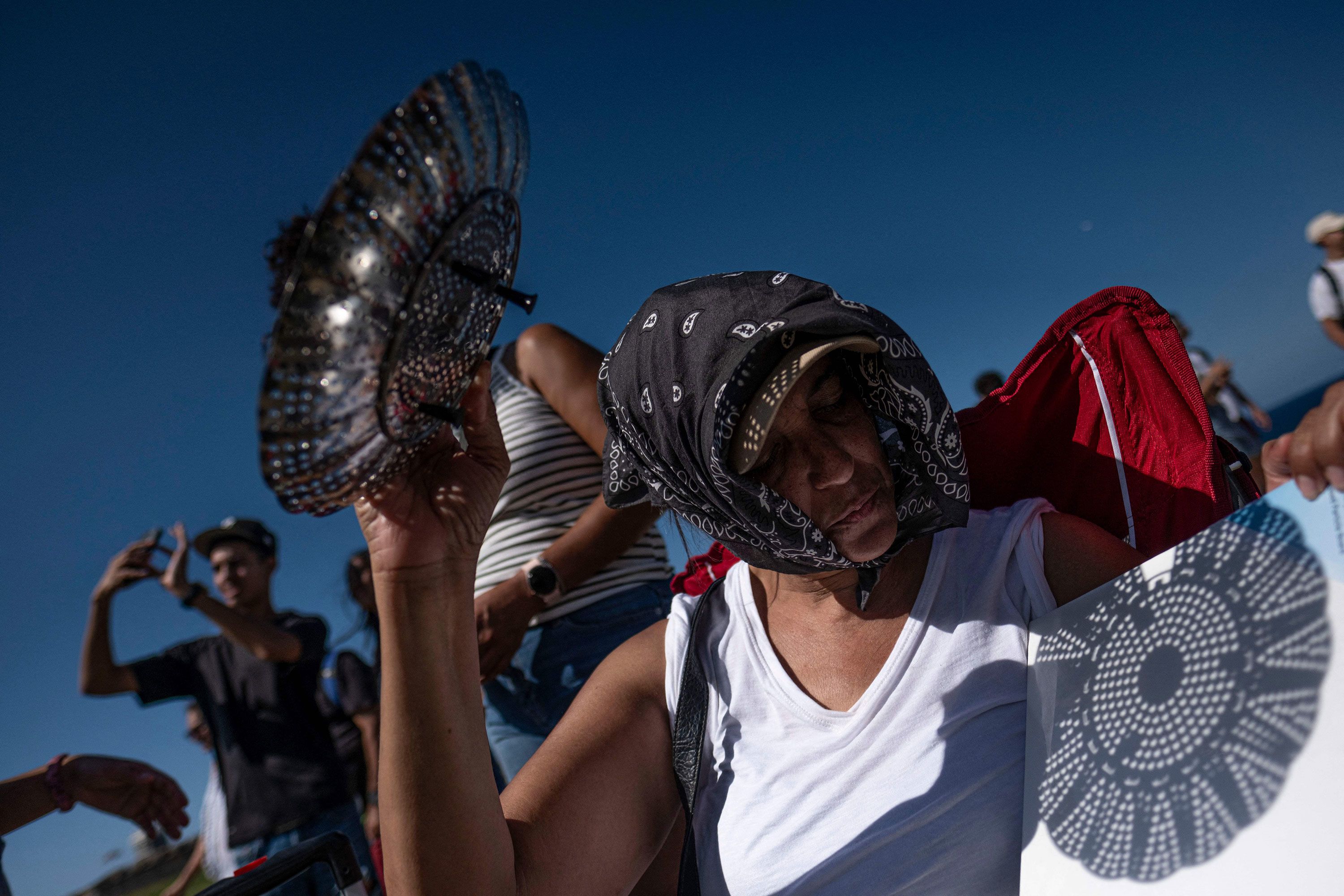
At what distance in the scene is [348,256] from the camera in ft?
2.98

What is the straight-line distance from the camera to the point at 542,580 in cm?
223

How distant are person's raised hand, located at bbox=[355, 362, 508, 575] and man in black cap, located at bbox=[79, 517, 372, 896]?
8.85 ft

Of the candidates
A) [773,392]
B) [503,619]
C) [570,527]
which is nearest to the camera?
[773,392]

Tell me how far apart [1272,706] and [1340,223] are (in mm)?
5487

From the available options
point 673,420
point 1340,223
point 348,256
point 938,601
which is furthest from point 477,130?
point 1340,223

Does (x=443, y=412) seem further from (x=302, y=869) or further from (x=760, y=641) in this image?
(x=302, y=869)

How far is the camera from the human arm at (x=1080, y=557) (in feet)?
4.85

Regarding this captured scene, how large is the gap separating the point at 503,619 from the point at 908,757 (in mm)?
1146

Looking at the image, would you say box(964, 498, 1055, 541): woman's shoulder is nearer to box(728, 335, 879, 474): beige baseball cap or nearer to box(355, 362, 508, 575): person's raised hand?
box(728, 335, 879, 474): beige baseball cap

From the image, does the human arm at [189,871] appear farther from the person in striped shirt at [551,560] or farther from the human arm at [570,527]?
the human arm at [570,527]

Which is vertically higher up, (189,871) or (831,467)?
(831,467)

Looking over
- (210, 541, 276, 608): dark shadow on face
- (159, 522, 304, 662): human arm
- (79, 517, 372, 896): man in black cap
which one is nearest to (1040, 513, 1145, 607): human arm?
(79, 517, 372, 896): man in black cap

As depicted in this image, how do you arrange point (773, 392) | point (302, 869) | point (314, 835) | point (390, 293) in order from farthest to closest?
1. point (314, 835)
2. point (302, 869)
3. point (773, 392)
4. point (390, 293)

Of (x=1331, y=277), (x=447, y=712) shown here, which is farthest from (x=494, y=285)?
(x=1331, y=277)
